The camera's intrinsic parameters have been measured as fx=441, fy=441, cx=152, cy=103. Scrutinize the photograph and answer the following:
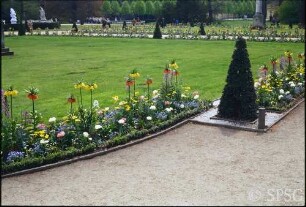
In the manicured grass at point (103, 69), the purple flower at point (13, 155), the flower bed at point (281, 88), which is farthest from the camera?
the manicured grass at point (103, 69)

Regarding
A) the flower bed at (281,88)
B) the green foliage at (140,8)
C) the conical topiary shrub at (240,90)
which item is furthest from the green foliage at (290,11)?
the conical topiary shrub at (240,90)

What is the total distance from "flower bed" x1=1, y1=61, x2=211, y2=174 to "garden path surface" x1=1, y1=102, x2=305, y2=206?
307 mm

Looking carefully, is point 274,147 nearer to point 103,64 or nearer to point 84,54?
point 103,64

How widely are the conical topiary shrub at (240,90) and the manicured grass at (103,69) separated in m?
2.52

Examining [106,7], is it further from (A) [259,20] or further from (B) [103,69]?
(B) [103,69]

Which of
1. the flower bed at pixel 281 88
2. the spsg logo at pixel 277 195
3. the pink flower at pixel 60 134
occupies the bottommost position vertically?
the spsg logo at pixel 277 195

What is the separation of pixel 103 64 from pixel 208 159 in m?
13.2

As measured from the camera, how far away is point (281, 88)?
41.5 feet

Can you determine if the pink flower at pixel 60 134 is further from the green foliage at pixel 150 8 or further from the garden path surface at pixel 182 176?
the green foliage at pixel 150 8

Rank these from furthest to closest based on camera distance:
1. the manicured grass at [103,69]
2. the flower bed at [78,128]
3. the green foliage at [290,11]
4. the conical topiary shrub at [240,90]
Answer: the green foliage at [290,11]
the manicured grass at [103,69]
the conical topiary shrub at [240,90]
the flower bed at [78,128]

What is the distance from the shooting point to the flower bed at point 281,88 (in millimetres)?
11531

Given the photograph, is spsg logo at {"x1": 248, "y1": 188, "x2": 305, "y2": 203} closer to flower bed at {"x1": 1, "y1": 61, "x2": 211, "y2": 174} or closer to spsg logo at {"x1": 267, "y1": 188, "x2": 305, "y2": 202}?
spsg logo at {"x1": 267, "y1": 188, "x2": 305, "y2": 202}

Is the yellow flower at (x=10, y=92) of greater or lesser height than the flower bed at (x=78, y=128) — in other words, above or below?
above

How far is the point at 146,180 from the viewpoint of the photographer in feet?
21.9
